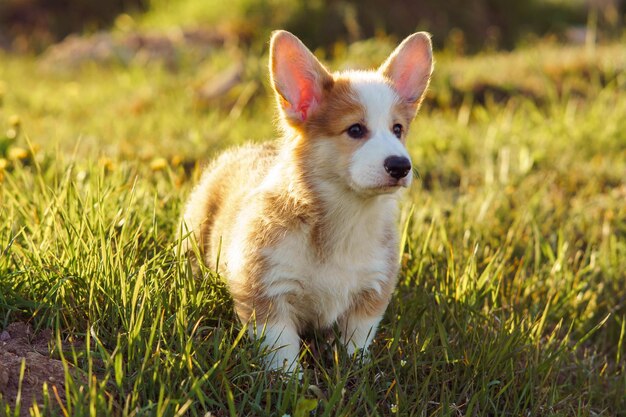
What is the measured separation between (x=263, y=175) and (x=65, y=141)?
323 centimetres

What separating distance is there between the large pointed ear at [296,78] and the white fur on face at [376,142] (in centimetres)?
14

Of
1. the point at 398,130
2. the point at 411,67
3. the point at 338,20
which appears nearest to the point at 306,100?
the point at 398,130

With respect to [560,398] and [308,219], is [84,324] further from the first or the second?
[560,398]

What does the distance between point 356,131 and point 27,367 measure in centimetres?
137

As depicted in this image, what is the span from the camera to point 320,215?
308 centimetres

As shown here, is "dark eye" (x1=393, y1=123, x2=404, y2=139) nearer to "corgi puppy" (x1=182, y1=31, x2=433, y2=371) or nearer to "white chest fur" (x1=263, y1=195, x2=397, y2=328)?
"corgi puppy" (x1=182, y1=31, x2=433, y2=371)

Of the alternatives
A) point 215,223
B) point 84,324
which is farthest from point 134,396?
point 215,223

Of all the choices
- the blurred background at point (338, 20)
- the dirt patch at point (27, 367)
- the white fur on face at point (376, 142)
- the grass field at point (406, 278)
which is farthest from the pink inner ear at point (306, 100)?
the blurred background at point (338, 20)

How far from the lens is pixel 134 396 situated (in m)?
2.46

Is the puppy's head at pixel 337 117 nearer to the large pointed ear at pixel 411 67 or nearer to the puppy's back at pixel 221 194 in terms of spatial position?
the large pointed ear at pixel 411 67

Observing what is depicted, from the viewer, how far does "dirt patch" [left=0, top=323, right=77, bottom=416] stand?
2.53 m

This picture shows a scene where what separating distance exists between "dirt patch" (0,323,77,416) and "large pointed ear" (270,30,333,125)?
47.0 inches

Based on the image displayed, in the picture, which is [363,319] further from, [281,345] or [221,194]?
[221,194]

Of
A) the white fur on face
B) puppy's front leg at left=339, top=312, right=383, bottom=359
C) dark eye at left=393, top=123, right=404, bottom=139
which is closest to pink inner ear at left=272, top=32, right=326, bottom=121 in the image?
the white fur on face
